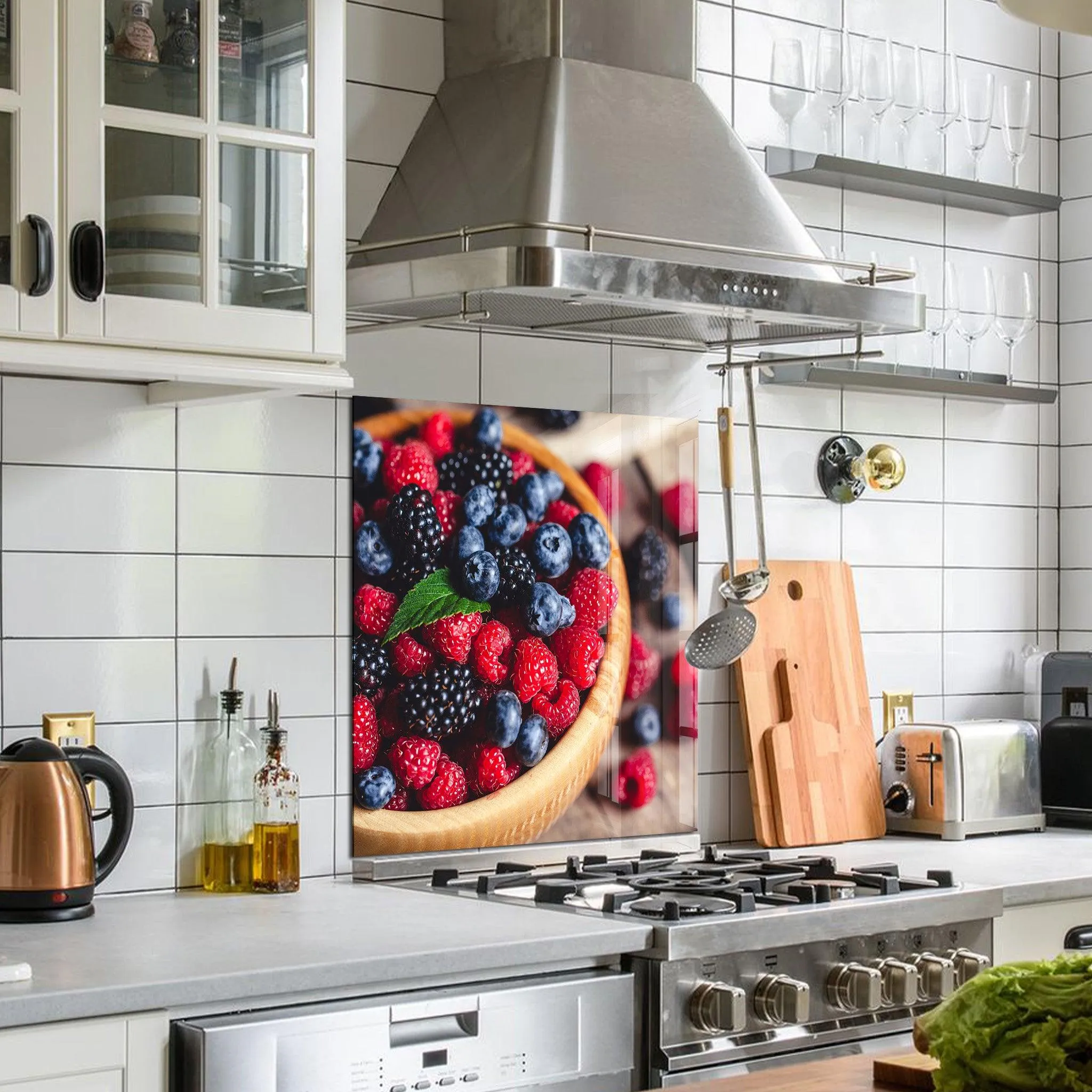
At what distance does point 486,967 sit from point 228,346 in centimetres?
85

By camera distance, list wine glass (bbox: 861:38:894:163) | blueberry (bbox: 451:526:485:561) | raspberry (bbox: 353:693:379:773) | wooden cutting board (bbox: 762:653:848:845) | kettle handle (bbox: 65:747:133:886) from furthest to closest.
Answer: wine glass (bbox: 861:38:894:163)
wooden cutting board (bbox: 762:653:848:845)
blueberry (bbox: 451:526:485:561)
raspberry (bbox: 353:693:379:773)
kettle handle (bbox: 65:747:133:886)

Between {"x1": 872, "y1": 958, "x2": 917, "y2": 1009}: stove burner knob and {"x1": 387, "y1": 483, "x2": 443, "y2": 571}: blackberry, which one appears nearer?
{"x1": 872, "y1": 958, "x2": 917, "y2": 1009}: stove burner knob

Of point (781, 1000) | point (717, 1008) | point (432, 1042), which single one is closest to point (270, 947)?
point (432, 1042)

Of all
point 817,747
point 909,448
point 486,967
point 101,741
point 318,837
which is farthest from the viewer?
point 909,448

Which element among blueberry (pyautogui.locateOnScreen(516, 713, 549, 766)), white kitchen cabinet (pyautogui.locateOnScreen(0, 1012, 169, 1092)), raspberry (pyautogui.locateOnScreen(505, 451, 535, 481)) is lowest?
white kitchen cabinet (pyautogui.locateOnScreen(0, 1012, 169, 1092))

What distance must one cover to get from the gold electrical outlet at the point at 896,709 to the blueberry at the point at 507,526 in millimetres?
926

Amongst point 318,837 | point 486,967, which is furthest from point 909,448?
point 486,967

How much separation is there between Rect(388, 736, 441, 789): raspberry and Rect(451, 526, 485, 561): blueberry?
0.30 m

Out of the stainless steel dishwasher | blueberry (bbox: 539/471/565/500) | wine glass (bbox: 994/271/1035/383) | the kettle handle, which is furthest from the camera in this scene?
wine glass (bbox: 994/271/1035/383)

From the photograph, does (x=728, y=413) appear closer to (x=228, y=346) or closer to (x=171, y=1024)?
(x=228, y=346)

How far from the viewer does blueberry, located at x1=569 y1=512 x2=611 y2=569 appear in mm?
3127

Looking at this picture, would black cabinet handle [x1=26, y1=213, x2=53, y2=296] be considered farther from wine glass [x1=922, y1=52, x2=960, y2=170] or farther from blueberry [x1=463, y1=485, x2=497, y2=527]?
wine glass [x1=922, y1=52, x2=960, y2=170]

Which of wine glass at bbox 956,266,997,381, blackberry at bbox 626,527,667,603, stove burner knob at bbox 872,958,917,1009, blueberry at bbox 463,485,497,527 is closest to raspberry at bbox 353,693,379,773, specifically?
blueberry at bbox 463,485,497,527

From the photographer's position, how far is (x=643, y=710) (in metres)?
3.21
